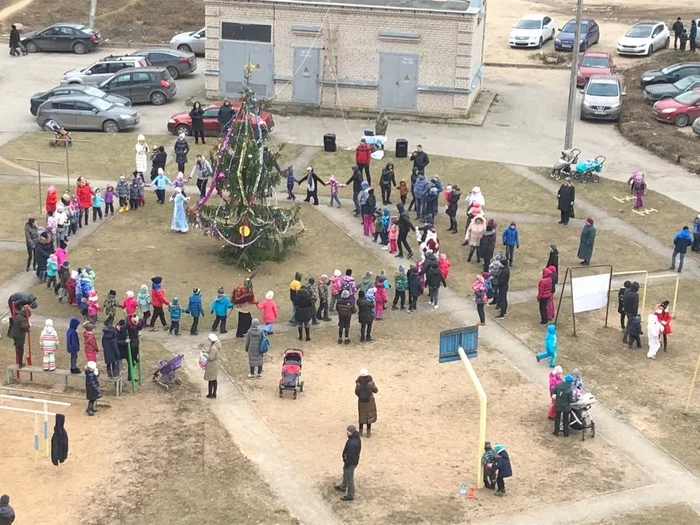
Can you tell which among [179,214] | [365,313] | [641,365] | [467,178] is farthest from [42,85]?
[641,365]

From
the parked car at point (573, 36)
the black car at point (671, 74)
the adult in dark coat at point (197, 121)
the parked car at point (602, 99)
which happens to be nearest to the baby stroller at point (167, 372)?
the adult in dark coat at point (197, 121)

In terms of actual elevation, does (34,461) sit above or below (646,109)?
below

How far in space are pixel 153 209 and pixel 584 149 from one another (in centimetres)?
1591

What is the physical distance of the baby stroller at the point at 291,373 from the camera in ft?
73.0

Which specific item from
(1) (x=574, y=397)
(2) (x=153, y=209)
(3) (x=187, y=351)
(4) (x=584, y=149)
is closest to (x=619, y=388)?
(1) (x=574, y=397)

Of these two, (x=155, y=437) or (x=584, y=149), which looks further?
(x=584, y=149)

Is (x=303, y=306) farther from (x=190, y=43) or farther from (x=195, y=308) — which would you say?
(x=190, y=43)

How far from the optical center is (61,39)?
5322 cm

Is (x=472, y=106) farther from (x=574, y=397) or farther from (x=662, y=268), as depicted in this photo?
(x=574, y=397)

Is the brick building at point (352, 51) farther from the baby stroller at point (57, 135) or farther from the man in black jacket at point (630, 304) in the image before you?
the man in black jacket at point (630, 304)

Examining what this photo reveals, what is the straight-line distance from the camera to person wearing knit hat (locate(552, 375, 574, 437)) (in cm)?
2078

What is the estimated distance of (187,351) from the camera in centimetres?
2434

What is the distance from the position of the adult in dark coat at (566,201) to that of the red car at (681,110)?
11.9 metres

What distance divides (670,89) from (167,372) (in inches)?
1160
